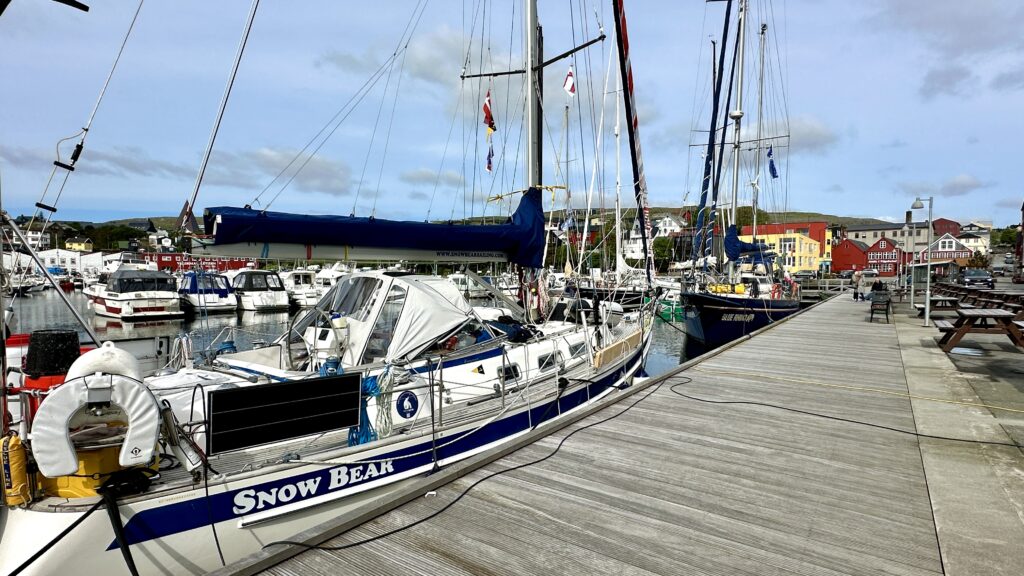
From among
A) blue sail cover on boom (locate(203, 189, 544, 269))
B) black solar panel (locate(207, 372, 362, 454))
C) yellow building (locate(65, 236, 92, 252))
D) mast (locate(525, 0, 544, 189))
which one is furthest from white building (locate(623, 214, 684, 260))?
yellow building (locate(65, 236, 92, 252))

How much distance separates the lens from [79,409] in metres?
3.42

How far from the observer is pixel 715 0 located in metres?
25.7

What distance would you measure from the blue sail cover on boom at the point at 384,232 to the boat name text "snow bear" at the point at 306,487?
301 cm

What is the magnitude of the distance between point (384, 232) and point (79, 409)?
13.7ft

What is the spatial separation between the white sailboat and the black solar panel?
0.01 m

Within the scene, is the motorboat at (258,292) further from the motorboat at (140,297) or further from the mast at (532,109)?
the mast at (532,109)

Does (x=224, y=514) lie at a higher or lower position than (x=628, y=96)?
lower

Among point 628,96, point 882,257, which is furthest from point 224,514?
point 882,257

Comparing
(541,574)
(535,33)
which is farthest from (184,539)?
(535,33)

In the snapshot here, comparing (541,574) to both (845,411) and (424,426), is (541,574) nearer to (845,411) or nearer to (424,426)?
(424,426)

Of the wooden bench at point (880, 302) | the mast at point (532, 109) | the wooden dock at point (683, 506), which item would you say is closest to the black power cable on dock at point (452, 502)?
the wooden dock at point (683, 506)

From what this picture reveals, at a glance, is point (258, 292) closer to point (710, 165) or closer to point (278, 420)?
point (710, 165)

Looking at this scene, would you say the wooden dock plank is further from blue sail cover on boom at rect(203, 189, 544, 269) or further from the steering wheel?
blue sail cover on boom at rect(203, 189, 544, 269)

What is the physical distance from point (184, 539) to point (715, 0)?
97.3 feet
